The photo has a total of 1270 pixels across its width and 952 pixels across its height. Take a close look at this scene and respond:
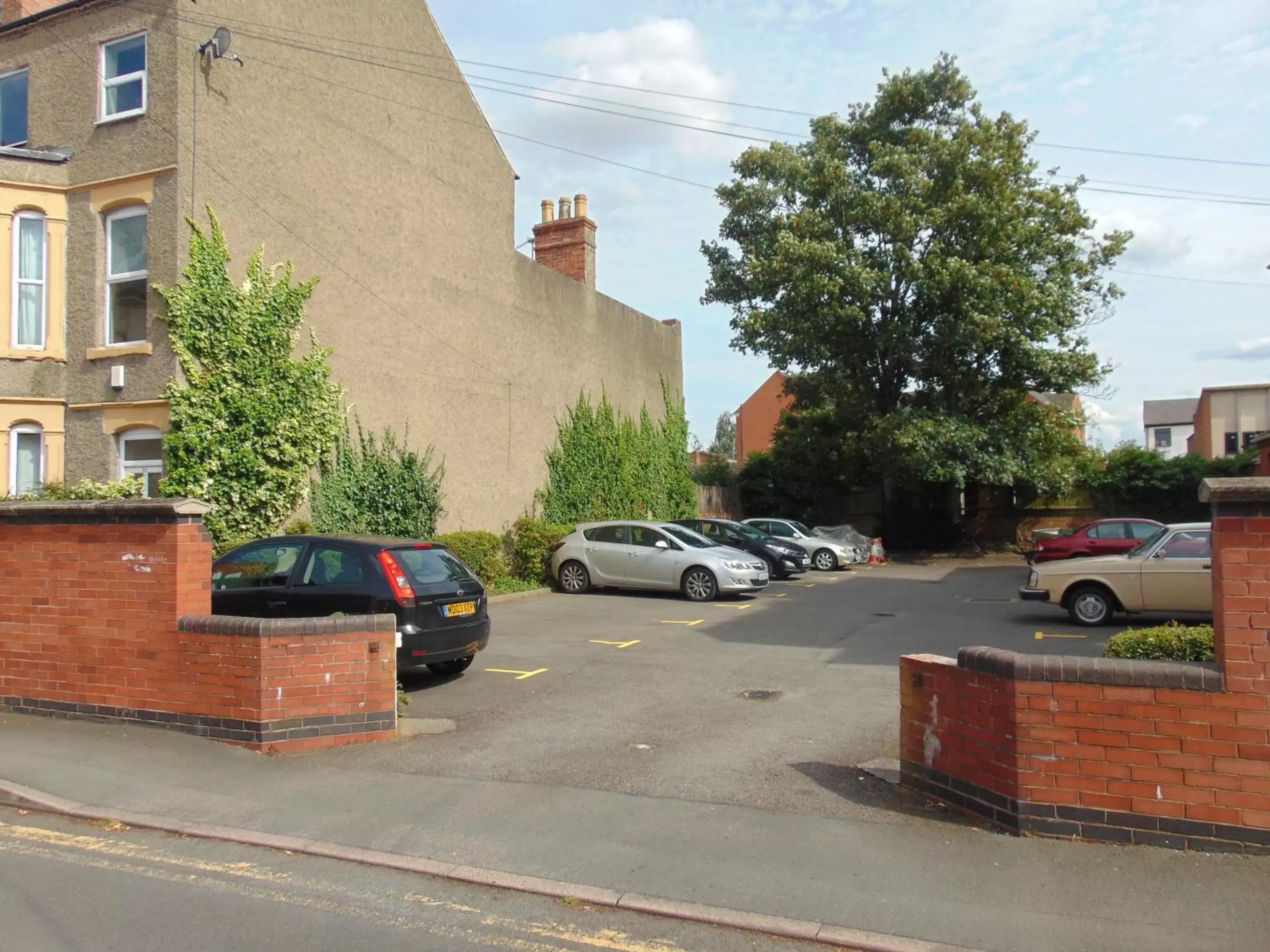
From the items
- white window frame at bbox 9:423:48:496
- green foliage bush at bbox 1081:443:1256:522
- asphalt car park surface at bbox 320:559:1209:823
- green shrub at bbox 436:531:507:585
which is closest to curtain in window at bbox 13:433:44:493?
white window frame at bbox 9:423:48:496

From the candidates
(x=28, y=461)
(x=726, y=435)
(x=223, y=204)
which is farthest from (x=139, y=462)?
(x=726, y=435)

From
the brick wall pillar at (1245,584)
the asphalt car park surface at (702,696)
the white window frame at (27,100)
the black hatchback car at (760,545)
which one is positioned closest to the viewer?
the brick wall pillar at (1245,584)

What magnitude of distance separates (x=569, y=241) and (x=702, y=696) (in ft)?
58.7

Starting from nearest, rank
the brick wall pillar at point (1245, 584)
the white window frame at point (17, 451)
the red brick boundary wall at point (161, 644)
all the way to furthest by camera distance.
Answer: the brick wall pillar at point (1245, 584) < the red brick boundary wall at point (161, 644) < the white window frame at point (17, 451)

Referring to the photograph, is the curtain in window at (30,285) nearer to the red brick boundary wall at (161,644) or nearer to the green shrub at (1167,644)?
the red brick boundary wall at (161,644)

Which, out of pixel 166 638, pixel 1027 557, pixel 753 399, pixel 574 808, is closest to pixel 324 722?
pixel 166 638

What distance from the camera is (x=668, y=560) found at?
1764 cm

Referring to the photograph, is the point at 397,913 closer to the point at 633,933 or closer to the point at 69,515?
the point at 633,933

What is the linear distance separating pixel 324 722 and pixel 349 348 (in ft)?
32.4

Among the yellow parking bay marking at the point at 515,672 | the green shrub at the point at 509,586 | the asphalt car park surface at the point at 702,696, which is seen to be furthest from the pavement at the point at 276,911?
the green shrub at the point at 509,586

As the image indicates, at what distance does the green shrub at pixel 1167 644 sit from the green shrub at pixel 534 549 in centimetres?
1361

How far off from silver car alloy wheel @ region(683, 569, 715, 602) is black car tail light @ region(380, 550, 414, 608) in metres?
8.80

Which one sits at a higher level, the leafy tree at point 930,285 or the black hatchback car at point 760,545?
the leafy tree at point 930,285

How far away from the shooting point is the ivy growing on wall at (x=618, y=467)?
900 inches
